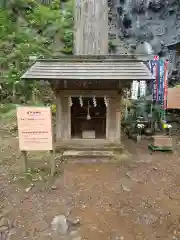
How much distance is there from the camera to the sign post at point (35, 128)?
654 centimetres

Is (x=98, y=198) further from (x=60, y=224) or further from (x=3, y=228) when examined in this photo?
(x=3, y=228)

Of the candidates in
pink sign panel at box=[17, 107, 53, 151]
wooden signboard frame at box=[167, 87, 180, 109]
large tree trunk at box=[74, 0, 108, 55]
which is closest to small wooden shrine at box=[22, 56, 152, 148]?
large tree trunk at box=[74, 0, 108, 55]

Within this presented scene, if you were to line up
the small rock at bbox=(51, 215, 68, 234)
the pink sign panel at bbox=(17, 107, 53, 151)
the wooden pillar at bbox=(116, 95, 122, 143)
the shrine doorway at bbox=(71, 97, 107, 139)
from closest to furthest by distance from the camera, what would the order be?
the small rock at bbox=(51, 215, 68, 234), the pink sign panel at bbox=(17, 107, 53, 151), the wooden pillar at bbox=(116, 95, 122, 143), the shrine doorway at bbox=(71, 97, 107, 139)

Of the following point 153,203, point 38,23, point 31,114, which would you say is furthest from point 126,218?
point 38,23

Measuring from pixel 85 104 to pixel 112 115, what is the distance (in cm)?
116

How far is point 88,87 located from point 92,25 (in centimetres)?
206

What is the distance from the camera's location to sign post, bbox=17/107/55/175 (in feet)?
21.5

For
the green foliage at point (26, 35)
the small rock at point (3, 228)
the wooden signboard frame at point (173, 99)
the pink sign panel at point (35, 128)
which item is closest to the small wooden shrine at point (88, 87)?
the pink sign panel at point (35, 128)

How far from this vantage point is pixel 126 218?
17.2 ft

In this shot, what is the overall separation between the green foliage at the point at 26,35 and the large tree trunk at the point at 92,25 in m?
5.56

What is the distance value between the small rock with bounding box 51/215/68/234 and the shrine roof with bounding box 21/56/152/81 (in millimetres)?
3602

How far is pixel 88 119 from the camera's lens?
9180mm

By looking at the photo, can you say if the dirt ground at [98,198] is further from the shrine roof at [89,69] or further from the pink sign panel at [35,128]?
the shrine roof at [89,69]

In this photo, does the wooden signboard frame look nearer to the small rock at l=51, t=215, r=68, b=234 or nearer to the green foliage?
the green foliage
